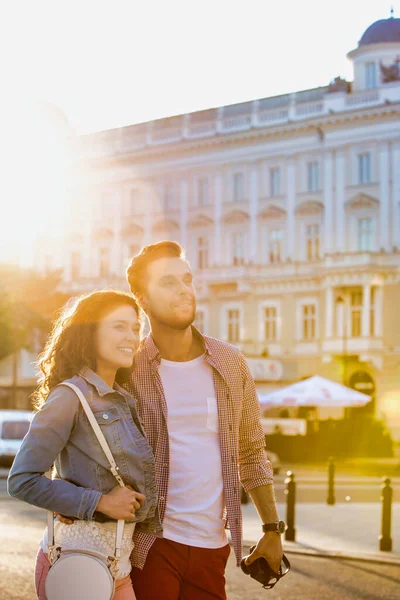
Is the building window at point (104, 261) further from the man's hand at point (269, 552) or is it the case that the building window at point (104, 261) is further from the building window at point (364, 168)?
the man's hand at point (269, 552)

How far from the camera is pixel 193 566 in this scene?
472 centimetres

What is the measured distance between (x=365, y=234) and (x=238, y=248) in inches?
319

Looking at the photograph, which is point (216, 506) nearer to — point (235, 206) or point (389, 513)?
point (389, 513)

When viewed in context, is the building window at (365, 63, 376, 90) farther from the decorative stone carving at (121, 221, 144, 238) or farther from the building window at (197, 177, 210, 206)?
the decorative stone carving at (121, 221, 144, 238)

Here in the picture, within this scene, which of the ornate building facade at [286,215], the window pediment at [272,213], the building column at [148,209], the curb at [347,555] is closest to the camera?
the curb at [347,555]

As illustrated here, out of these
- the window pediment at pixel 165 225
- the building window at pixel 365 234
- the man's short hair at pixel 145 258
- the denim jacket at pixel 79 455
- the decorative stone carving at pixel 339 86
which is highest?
the decorative stone carving at pixel 339 86

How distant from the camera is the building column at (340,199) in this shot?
57.1 metres

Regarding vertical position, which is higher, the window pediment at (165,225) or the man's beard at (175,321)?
the window pediment at (165,225)

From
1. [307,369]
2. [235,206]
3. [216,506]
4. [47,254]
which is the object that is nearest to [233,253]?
[235,206]

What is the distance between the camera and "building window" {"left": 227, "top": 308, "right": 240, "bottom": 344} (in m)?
61.3

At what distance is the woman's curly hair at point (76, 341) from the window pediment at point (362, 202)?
52383mm

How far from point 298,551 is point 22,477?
410 inches

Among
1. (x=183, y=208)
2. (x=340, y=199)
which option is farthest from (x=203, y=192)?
(x=340, y=199)

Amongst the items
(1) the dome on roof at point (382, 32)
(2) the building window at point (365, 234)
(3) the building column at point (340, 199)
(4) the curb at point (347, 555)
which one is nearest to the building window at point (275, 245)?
(3) the building column at point (340, 199)
